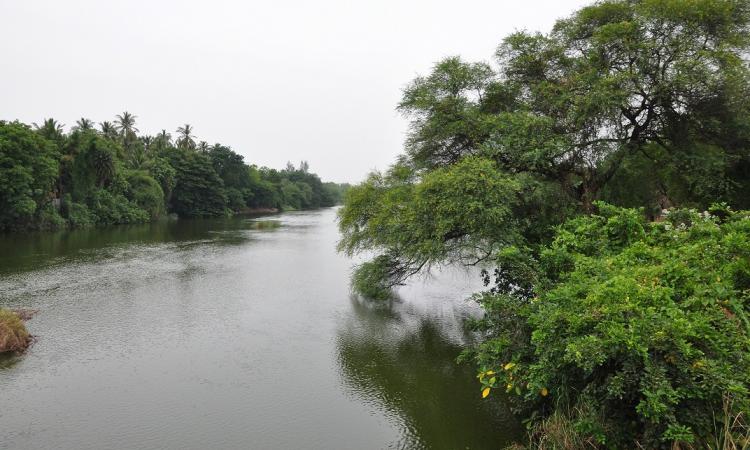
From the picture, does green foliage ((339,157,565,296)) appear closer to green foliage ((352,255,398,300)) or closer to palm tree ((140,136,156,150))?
green foliage ((352,255,398,300))

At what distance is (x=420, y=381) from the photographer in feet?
39.1

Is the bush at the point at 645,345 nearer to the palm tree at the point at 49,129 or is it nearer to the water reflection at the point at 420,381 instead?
the water reflection at the point at 420,381

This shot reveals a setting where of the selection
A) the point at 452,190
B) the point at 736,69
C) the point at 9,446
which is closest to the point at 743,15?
the point at 736,69

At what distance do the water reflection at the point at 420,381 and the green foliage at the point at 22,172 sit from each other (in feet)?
113

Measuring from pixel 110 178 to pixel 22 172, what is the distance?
13957 mm

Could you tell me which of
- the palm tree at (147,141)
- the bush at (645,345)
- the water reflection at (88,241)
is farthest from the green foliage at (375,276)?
the palm tree at (147,141)

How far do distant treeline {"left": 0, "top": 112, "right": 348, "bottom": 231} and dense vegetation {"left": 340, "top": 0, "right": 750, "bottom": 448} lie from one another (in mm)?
32972

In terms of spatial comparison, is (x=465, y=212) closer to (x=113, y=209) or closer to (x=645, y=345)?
(x=645, y=345)

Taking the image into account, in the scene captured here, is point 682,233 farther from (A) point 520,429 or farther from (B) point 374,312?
(B) point 374,312

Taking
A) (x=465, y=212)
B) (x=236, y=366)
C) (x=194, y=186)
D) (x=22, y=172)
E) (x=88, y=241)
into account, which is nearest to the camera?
(x=465, y=212)

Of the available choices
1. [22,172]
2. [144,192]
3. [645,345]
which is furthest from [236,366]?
[144,192]

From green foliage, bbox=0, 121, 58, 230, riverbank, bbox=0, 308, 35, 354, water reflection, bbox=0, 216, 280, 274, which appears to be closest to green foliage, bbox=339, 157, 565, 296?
riverbank, bbox=0, 308, 35, 354

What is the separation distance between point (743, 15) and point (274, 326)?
17.4 metres

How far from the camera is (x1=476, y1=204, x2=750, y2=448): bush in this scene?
5906 mm
